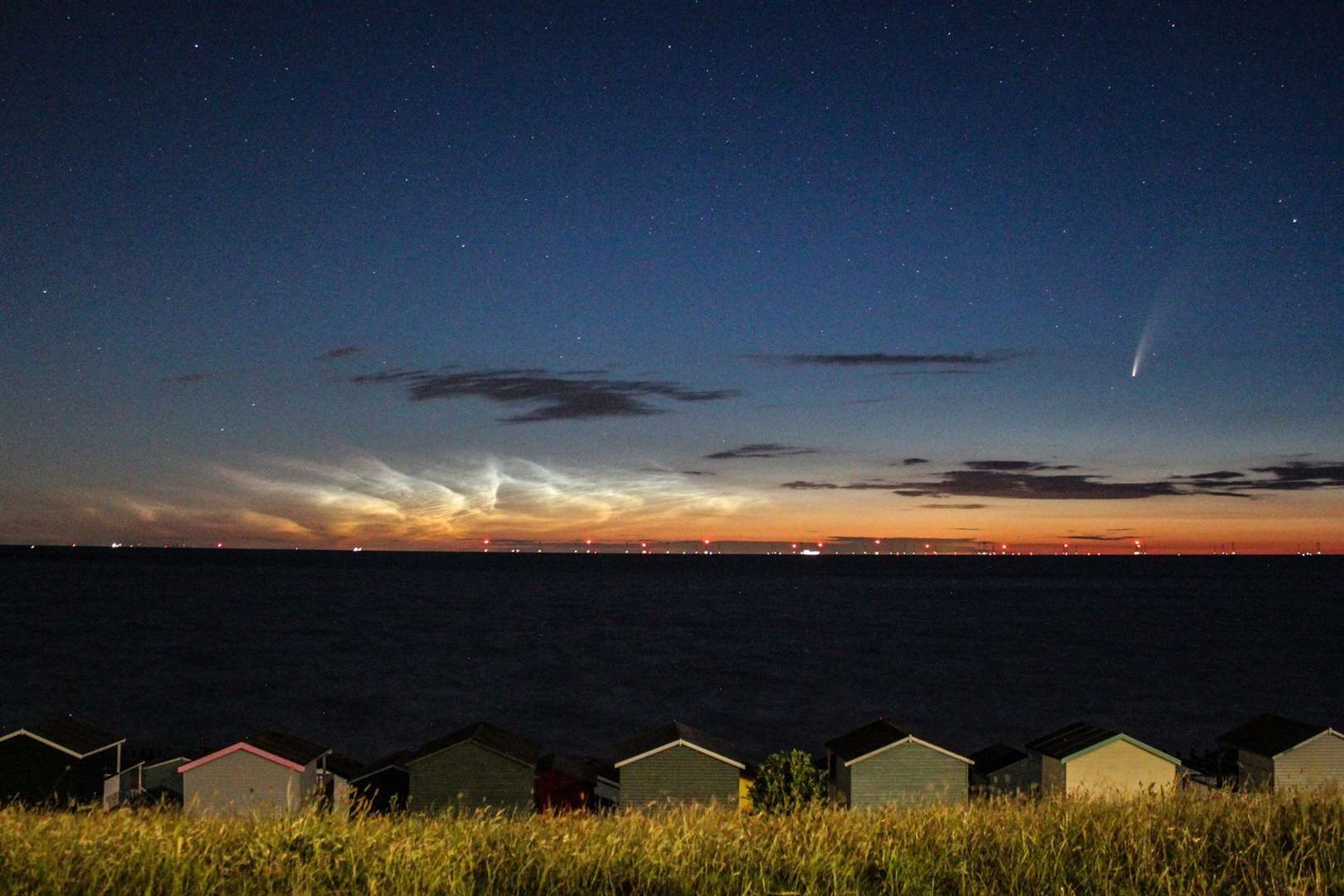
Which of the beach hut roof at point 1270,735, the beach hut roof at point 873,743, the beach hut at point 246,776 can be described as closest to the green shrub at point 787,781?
the beach hut roof at point 873,743

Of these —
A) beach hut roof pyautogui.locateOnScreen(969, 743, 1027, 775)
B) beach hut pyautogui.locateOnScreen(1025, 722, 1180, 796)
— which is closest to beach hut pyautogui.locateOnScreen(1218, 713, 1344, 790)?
beach hut pyautogui.locateOnScreen(1025, 722, 1180, 796)

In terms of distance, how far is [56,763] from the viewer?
31.3m

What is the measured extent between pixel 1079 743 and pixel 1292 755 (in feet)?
21.7

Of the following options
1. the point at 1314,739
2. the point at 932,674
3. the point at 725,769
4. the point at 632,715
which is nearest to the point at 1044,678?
the point at 932,674

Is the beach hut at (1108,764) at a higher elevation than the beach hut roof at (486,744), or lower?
lower

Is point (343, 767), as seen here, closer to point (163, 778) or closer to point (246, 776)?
point (246, 776)

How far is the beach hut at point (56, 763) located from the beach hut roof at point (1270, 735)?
118 ft

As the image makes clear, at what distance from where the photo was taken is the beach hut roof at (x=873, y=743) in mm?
31984

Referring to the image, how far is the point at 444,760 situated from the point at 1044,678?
60.8 meters

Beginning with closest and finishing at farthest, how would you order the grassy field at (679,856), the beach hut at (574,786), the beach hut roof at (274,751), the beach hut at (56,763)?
the grassy field at (679,856) → the beach hut roof at (274,751) → the beach hut at (56,763) → the beach hut at (574,786)

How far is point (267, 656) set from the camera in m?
86.7

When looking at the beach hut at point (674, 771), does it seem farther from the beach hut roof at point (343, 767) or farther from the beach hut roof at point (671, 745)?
the beach hut roof at point (343, 767)

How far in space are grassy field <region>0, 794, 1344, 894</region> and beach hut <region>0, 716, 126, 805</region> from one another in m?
28.1

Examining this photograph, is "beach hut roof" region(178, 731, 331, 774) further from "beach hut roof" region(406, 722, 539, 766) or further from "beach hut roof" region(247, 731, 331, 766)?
"beach hut roof" region(406, 722, 539, 766)
